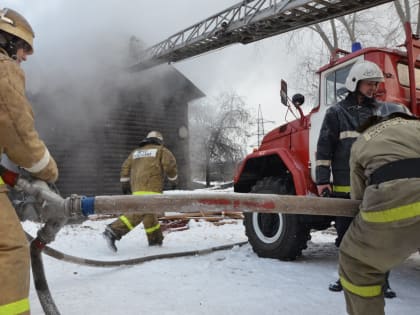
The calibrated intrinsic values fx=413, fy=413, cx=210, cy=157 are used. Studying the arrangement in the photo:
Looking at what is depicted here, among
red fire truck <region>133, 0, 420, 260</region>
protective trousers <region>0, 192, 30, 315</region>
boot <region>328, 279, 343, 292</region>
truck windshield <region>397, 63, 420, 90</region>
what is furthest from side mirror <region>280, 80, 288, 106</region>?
protective trousers <region>0, 192, 30, 315</region>

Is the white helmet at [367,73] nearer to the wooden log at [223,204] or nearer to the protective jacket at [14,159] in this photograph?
the wooden log at [223,204]

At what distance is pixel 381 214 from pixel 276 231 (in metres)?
2.80

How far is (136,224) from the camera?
524cm

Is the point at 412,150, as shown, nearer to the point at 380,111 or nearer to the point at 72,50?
the point at 380,111

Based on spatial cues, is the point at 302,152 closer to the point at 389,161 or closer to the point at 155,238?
the point at 155,238

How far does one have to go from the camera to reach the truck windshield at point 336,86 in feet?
13.6

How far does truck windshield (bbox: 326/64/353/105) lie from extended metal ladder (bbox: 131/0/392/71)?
3801 mm

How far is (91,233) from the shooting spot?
6.46 meters

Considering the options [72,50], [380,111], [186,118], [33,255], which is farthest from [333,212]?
[186,118]

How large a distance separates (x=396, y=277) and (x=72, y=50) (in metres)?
10.8

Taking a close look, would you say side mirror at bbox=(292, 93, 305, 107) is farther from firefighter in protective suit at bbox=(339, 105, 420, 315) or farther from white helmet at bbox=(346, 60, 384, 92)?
firefighter in protective suit at bbox=(339, 105, 420, 315)

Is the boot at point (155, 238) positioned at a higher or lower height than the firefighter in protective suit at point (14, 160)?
lower

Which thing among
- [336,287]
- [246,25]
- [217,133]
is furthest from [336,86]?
[217,133]

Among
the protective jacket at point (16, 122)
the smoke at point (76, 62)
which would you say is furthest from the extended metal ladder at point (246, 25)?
the protective jacket at point (16, 122)
